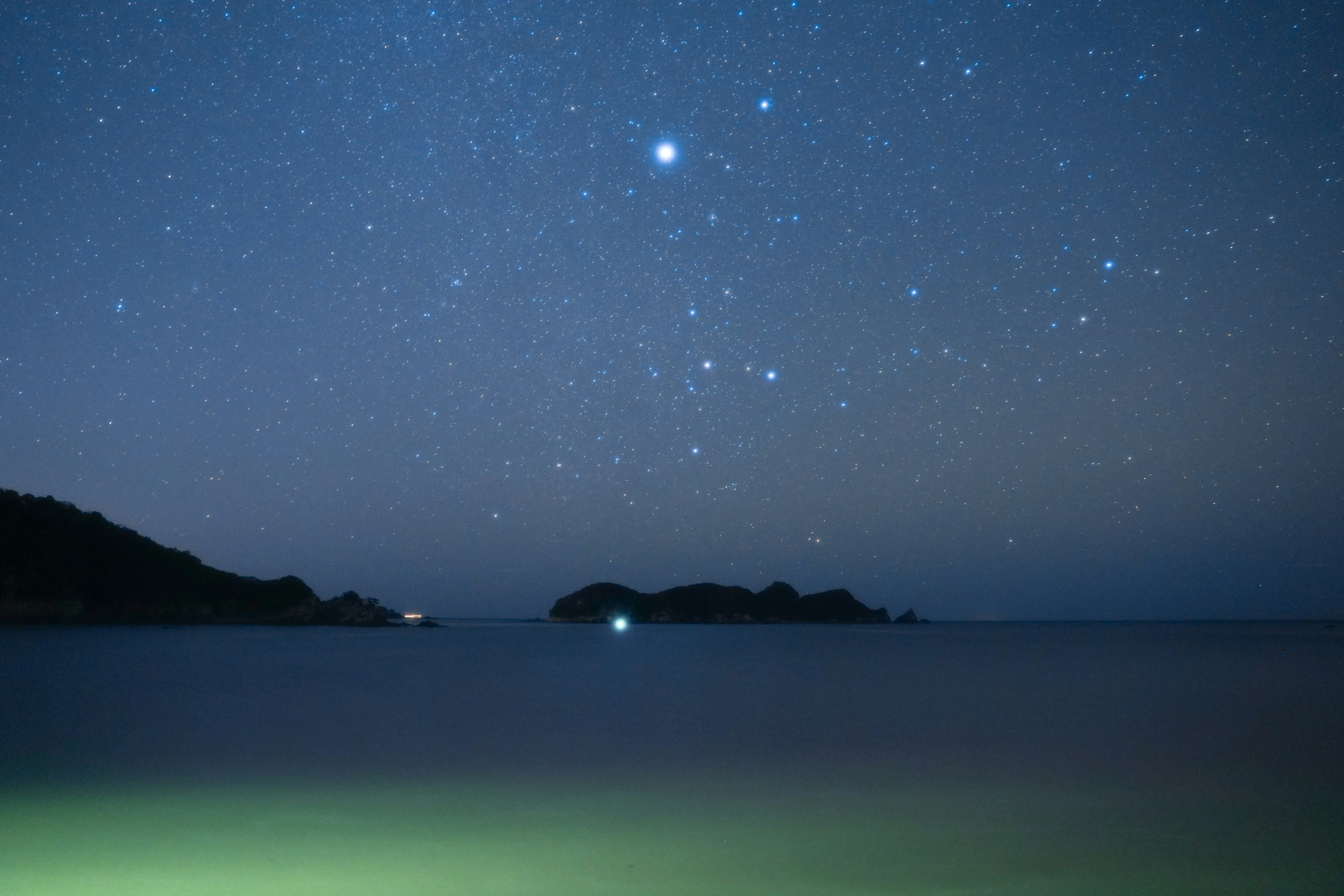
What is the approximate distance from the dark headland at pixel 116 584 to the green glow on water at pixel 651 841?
6929cm

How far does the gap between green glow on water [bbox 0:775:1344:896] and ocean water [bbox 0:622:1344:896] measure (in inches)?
1.3

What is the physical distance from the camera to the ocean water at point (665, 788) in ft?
17.3

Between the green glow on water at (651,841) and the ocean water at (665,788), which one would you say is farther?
the ocean water at (665,788)

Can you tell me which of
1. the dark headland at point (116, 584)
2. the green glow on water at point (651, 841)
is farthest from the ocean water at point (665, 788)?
the dark headland at point (116, 584)

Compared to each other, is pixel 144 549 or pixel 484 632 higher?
pixel 144 549

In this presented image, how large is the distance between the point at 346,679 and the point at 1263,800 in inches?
843

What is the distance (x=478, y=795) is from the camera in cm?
782

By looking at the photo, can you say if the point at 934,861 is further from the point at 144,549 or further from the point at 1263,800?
the point at 144,549

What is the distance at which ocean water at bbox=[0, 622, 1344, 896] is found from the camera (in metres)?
5.27

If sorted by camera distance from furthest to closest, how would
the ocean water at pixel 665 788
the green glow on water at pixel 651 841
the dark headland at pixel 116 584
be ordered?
the dark headland at pixel 116 584, the ocean water at pixel 665 788, the green glow on water at pixel 651 841

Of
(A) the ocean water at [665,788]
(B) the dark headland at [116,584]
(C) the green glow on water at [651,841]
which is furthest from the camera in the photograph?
(B) the dark headland at [116,584]

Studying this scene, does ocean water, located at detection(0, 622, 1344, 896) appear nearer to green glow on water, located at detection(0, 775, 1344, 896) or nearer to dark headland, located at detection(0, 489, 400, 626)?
green glow on water, located at detection(0, 775, 1344, 896)

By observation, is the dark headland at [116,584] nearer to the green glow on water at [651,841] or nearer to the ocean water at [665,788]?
the ocean water at [665,788]

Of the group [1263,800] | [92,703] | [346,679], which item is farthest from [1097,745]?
[346,679]
